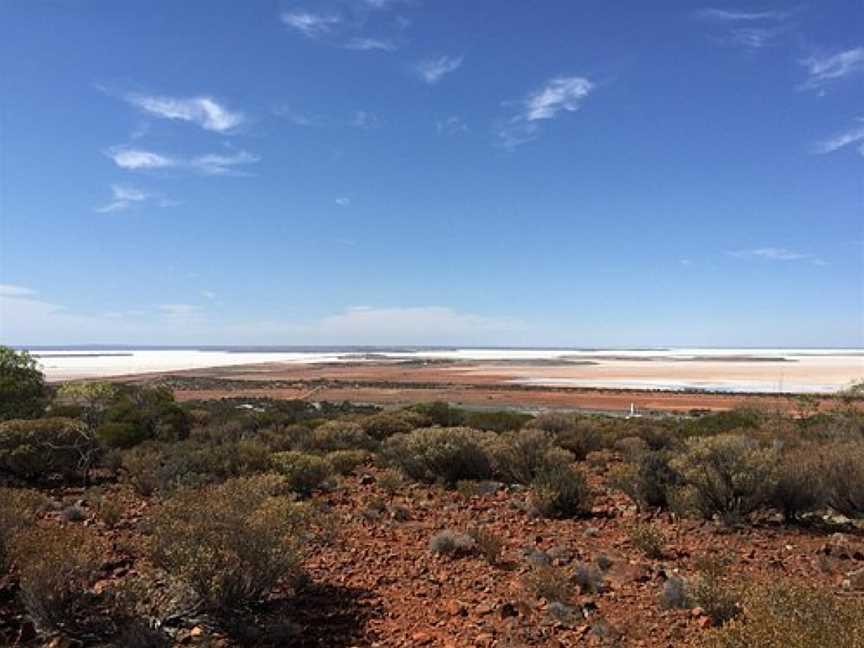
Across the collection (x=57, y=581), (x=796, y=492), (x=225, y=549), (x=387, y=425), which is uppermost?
(x=225, y=549)

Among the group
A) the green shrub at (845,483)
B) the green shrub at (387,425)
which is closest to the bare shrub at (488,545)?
the green shrub at (845,483)

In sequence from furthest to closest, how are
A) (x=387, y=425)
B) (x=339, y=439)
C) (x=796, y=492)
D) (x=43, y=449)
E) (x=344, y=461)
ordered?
1. (x=387, y=425)
2. (x=339, y=439)
3. (x=344, y=461)
4. (x=43, y=449)
5. (x=796, y=492)

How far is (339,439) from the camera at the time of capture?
59.9 feet

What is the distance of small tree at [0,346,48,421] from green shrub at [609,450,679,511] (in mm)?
15965

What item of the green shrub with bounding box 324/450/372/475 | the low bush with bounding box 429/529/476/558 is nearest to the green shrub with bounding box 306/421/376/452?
the green shrub with bounding box 324/450/372/475

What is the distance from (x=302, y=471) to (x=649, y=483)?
20.6 ft

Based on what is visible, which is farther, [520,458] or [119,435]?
[119,435]

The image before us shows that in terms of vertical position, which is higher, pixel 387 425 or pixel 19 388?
pixel 19 388

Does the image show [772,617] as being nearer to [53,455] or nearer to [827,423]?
[53,455]

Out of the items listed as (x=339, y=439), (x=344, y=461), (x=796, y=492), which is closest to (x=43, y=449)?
(x=344, y=461)

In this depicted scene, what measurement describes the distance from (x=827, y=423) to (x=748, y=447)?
1054 cm

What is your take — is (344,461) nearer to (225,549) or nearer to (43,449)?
(43,449)

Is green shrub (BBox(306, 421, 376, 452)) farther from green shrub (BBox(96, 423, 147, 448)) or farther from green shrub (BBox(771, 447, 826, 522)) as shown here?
green shrub (BBox(771, 447, 826, 522))

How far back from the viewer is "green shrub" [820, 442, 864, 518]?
9695 millimetres
